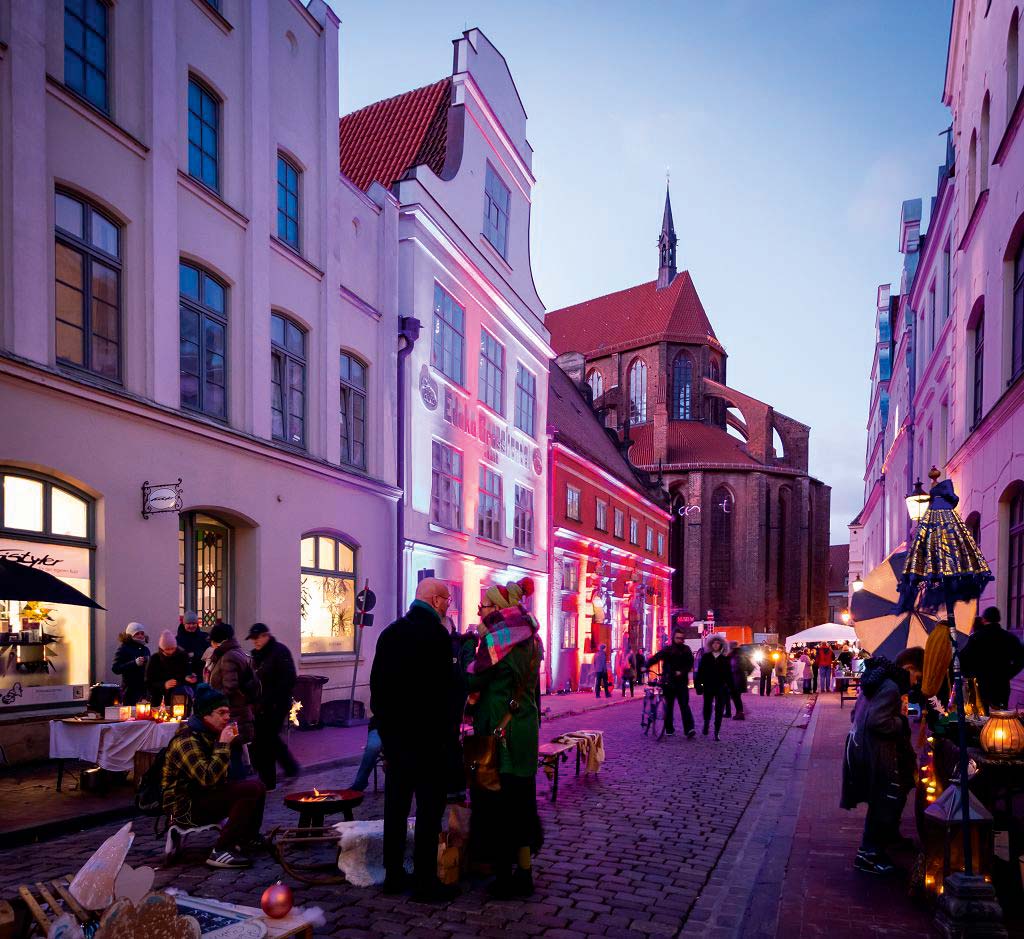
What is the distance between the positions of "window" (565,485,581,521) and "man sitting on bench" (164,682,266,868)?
24090mm

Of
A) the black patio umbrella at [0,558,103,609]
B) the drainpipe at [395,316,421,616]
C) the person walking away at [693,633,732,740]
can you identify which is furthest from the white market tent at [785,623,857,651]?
the black patio umbrella at [0,558,103,609]


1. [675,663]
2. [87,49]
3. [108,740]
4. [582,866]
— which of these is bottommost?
[582,866]

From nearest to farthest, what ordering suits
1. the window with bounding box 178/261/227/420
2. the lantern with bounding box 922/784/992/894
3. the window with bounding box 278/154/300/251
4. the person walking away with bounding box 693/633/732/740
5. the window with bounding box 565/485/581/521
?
the lantern with bounding box 922/784/992/894
the window with bounding box 178/261/227/420
the person walking away with bounding box 693/633/732/740
the window with bounding box 278/154/300/251
the window with bounding box 565/485/581/521

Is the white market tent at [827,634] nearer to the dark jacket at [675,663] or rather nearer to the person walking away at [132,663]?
the dark jacket at [675,663]

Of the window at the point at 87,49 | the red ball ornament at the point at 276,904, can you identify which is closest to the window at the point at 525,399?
the window at the point at 87,49

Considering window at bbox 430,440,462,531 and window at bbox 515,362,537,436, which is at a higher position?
window at bbox 515,362,537,436

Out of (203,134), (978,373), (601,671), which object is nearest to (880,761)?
(978,373)

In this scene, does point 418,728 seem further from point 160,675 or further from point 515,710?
point 160,675

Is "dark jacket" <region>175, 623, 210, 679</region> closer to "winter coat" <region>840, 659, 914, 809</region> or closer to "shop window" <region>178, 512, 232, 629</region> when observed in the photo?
"shop window" <region>178, 512, 232, 629</region>

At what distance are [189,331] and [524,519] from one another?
14.8 meters

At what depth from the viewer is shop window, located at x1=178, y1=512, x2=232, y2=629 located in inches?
540

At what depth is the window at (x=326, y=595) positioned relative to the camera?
639 inches

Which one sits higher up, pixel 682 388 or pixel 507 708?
pixel 682 388

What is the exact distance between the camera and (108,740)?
894 cm
